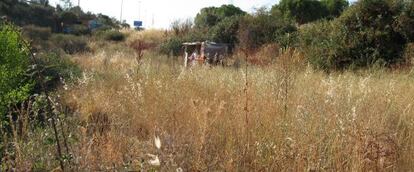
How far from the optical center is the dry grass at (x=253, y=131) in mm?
2846

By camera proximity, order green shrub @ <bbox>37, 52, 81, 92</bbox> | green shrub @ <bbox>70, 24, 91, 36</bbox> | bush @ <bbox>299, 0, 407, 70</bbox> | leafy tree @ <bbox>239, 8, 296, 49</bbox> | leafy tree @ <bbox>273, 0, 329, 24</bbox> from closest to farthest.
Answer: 1. green shrub @ <bbox>37, 52, 81, 92</bbox>
2. bush @ <bbox>299, 0, 407, 70</bbox>
3. leafy tree @ <bbox>239, 8, 296, 49</bbox>
4. leafy tree @ <bbox>273, 0, 329, 24</bbox>
5. green shrub @ <bbox>70, 24, 91, 36</bbox>

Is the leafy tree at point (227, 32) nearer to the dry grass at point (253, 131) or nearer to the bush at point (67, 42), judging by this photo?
the bush at point (67, 42)

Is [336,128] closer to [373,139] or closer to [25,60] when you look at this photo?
[373,139]

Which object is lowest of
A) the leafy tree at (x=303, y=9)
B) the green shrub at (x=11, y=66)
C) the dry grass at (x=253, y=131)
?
the dry grass at (x=253, y=131)

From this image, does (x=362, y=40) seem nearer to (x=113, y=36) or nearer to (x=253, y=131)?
(x=253, y=131)

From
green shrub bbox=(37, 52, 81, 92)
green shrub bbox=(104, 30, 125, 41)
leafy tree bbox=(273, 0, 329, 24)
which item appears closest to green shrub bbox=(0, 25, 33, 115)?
green shrub bbox=(37, 52, 81, 92)

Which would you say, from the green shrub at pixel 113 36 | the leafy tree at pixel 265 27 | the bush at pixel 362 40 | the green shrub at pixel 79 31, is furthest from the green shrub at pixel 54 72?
the green shrub at pixel 79 31

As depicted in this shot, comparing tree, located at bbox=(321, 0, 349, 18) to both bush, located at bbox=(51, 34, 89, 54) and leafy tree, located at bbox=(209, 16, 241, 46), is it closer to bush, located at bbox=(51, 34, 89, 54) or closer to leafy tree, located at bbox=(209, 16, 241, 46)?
leafy tree, located at bbox=(209, 16, 241, 46)

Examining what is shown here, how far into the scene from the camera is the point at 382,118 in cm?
367

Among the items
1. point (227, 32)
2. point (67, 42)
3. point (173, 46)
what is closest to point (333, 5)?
point (227, 32)

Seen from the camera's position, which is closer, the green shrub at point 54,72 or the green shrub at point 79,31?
the green shrub at point 54,72

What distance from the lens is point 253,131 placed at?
3.54m

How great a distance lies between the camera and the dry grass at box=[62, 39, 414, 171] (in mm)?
2846

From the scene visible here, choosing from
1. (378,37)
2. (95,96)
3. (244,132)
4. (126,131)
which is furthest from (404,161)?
(378,37)
